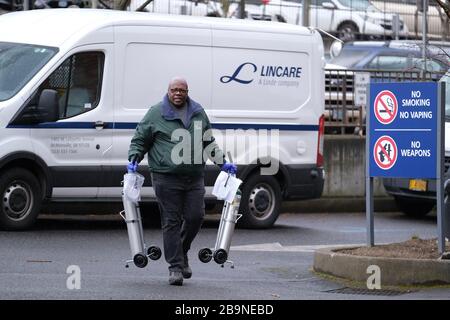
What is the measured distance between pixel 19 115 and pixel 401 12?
1644 centimetres

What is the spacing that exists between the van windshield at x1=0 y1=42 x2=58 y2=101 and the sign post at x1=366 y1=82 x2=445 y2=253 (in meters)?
4.68

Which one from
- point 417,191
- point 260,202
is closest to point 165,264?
point 260,202

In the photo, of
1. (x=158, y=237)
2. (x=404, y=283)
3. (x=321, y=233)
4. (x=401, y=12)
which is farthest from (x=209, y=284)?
(x=401, y=12)

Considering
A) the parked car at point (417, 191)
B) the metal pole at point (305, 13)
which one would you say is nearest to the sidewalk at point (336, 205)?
the parked car at point (417, 191)

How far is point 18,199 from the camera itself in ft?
49.1

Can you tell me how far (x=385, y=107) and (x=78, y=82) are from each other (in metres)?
4.70

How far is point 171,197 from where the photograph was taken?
11.1 m

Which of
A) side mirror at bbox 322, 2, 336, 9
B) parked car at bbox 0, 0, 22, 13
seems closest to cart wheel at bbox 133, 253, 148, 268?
parked car at bbox 0, 0, 22, 13

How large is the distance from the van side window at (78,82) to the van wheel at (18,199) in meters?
0.89

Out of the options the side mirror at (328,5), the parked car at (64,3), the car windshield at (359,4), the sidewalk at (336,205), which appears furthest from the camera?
the side mirror at (328,5)

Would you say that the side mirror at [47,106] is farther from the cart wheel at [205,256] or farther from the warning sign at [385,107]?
the warning sign at [385,107]

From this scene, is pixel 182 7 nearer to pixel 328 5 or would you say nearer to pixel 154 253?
pixel 328 5

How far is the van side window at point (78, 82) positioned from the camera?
15266mm
